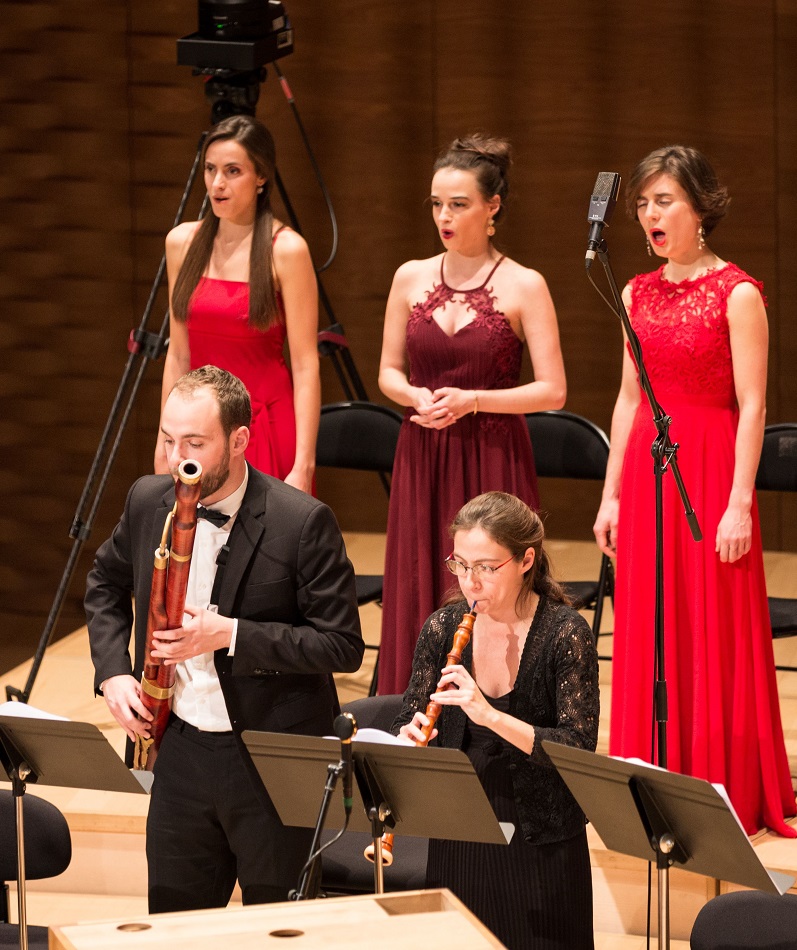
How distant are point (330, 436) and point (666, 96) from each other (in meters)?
2.27

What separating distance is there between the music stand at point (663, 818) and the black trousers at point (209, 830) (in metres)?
0.57

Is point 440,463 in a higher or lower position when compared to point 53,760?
higher

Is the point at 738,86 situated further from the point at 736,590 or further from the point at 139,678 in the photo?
the point at 139,678

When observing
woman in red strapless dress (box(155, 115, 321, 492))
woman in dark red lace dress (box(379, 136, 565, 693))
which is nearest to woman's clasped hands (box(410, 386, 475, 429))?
woman in dark red lace dress (box(379, 136, 565, 693))

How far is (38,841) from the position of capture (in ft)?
9.77

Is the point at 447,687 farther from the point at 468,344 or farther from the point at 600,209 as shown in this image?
the point at 468,344

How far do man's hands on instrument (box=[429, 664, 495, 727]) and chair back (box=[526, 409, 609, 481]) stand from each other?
2028 mm

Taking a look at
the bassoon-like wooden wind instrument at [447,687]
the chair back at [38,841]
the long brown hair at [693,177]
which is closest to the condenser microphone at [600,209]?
the long brown hair at [693,177]

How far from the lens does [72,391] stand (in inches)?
228

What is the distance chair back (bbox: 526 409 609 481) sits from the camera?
4559mm

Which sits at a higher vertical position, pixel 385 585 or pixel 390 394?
pixel 390 394

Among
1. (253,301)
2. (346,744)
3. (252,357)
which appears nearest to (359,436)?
(252,357)

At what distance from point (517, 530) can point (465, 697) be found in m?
0.35

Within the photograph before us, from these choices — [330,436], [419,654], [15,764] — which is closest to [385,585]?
[330,436]
